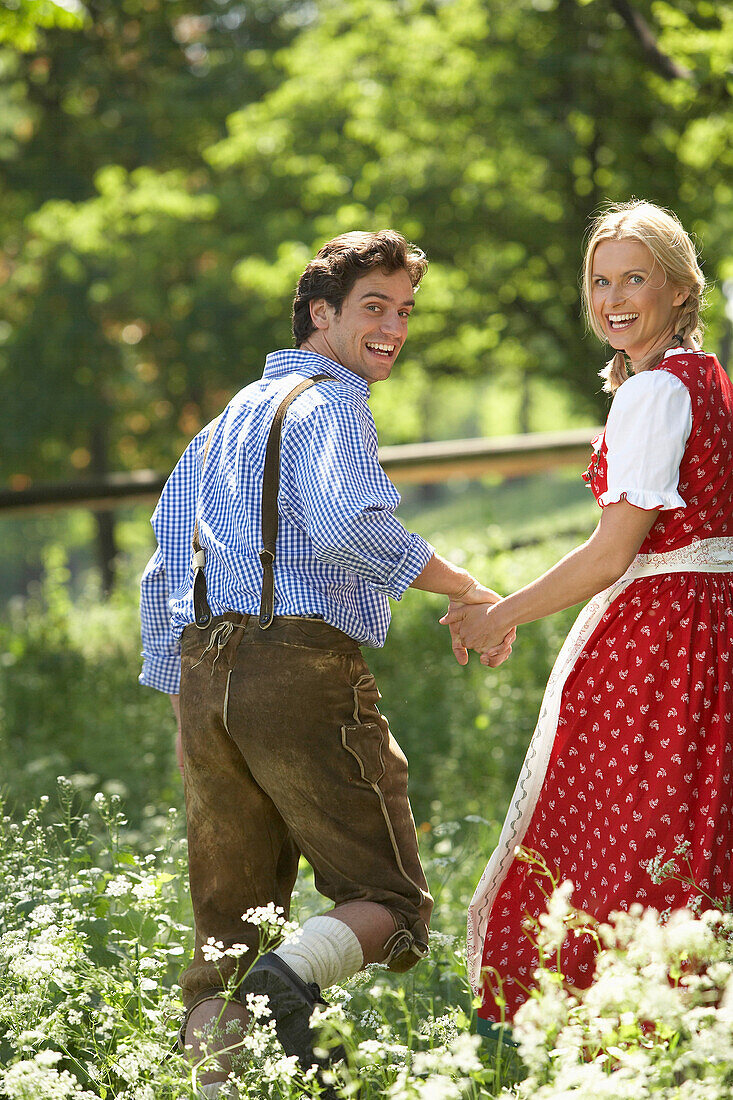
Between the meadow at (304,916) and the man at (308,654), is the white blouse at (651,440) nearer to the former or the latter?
the man at (308,654)

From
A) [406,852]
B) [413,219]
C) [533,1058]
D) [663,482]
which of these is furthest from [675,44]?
[533,1058]

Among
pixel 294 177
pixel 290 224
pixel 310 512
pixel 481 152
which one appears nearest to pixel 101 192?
pixel 294 177

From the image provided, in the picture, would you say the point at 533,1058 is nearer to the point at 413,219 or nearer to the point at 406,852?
the point at 406,852

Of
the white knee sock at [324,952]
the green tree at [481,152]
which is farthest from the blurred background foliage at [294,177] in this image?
the white knee sock at [324,952]

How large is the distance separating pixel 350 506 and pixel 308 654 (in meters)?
0.41

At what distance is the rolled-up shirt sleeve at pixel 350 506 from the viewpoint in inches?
109

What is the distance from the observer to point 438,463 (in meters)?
8.81

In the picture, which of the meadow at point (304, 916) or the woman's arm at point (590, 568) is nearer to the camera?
the meadow at point (304, 916)

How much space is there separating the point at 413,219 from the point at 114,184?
3.46m

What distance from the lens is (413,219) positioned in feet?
37.3

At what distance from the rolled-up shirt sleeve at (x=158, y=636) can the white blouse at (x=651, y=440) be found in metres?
1.35

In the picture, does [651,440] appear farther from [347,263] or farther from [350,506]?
[347,263]

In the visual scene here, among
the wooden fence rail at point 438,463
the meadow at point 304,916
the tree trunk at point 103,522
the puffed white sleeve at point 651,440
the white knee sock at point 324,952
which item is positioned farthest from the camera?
the tree trunk at point 103,522

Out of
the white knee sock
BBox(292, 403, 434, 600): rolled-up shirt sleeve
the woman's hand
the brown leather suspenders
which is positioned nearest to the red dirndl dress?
the woman's hand
